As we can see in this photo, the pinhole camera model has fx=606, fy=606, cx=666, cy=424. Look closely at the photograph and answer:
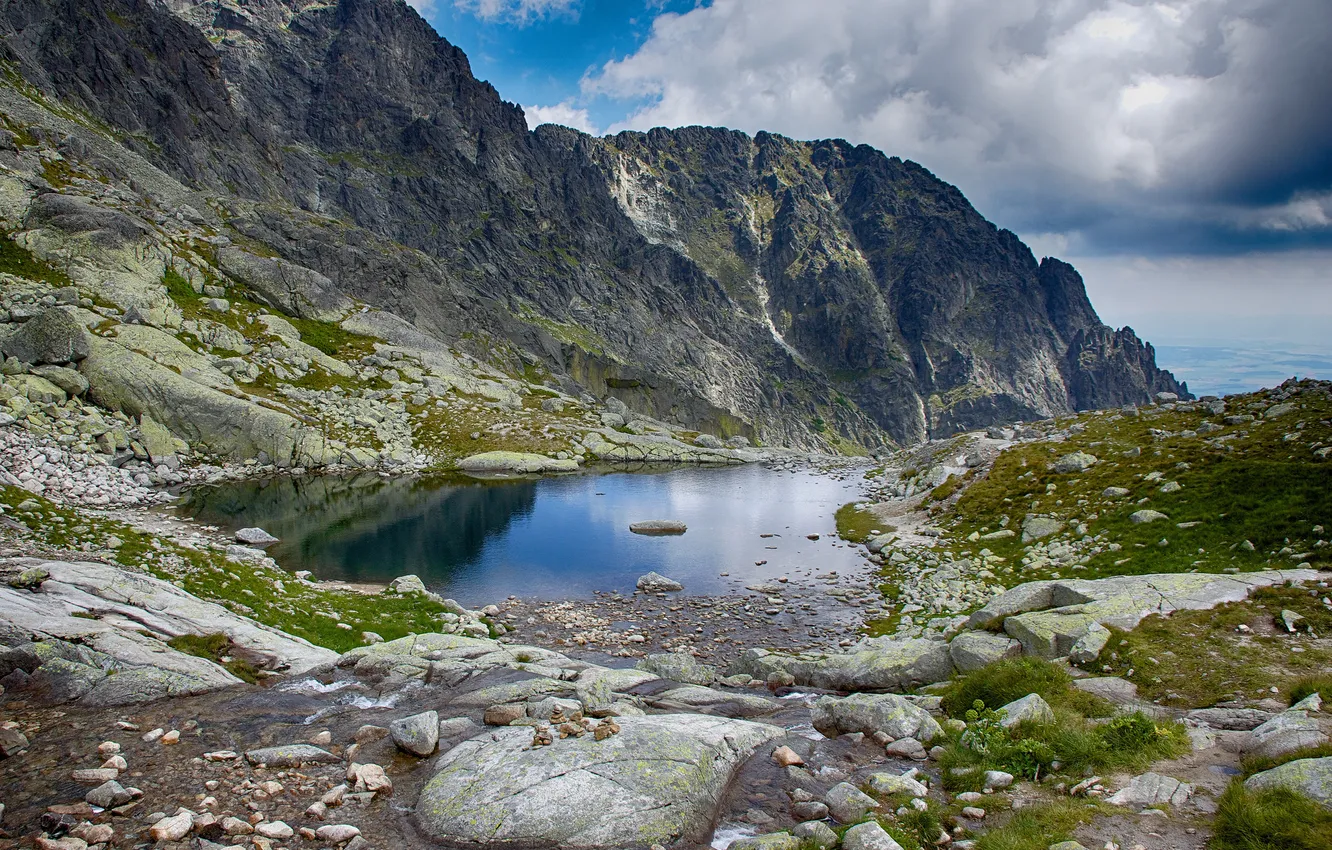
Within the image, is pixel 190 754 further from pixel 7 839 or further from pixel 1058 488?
pixel 1058 488

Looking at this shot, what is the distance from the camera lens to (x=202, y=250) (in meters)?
104

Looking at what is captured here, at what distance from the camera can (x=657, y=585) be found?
1623 inches

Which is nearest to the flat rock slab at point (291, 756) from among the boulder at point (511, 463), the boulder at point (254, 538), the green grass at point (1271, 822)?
the green grass at point (1271, 822)

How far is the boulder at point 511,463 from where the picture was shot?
89250 millimetres

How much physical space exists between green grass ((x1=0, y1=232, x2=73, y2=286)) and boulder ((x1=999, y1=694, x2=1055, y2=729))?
337ft

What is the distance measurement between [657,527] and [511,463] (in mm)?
39071

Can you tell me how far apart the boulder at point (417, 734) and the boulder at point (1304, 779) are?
46.0 ft

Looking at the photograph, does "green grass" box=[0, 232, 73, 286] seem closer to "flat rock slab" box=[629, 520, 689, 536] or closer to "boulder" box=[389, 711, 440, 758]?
"flat rock slab" box=[629, 520, 689, 536]

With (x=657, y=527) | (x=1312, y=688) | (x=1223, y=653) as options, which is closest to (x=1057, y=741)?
(x=1312, y=688)

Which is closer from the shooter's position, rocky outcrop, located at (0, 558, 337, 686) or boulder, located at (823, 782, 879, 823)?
boulder, located at (823, 782, 879, 823)

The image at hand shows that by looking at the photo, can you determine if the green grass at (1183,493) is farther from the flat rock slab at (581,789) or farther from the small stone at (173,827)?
the small stone at (173,827)

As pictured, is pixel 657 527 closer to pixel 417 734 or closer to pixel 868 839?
pixel 417 734

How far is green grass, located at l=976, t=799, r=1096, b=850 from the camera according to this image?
8.62 metres

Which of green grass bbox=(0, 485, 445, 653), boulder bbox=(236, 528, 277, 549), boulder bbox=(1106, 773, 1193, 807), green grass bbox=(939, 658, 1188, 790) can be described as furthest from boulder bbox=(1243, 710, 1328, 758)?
boulder bbox=(236, 528, 277, 549)
